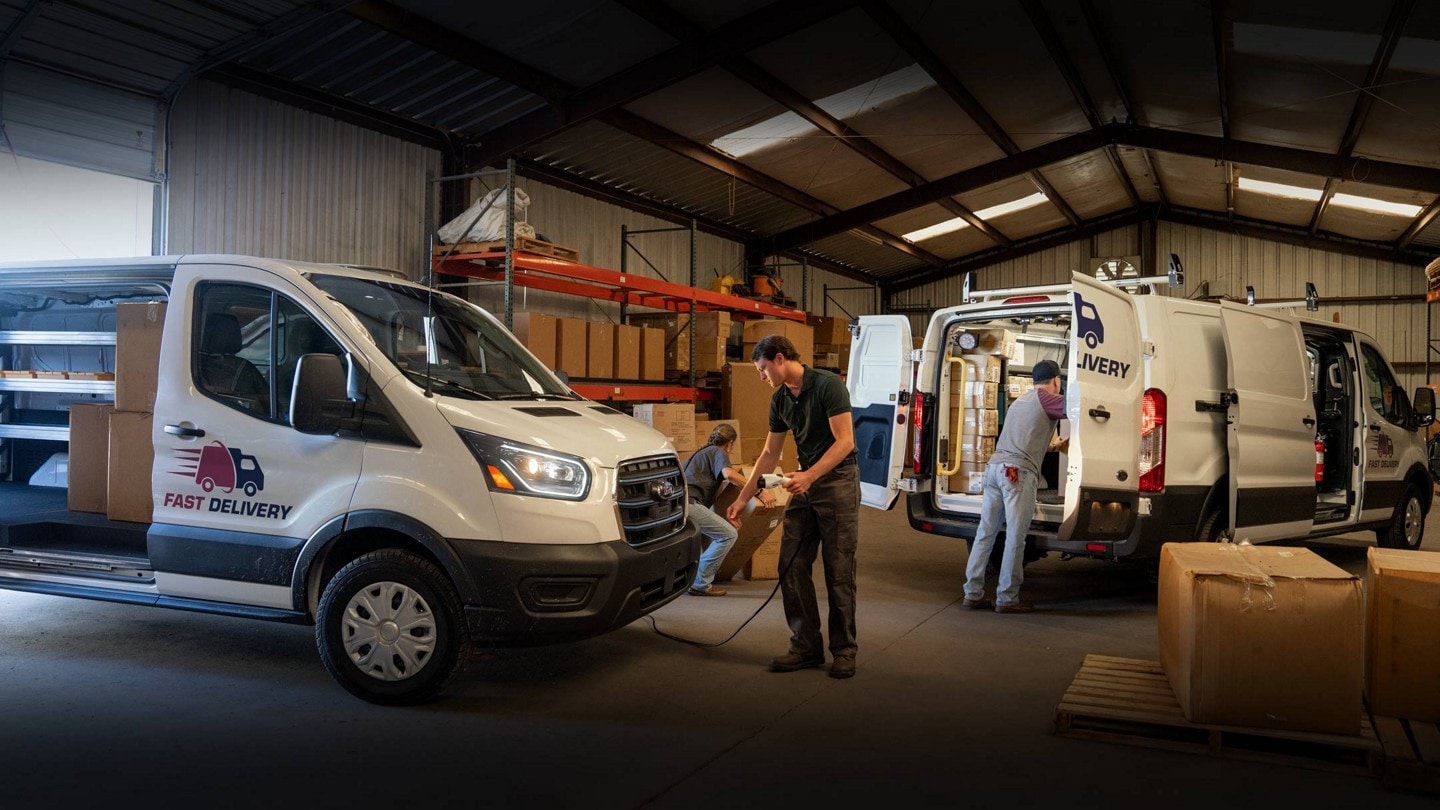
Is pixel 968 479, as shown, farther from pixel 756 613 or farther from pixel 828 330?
pixel 828 330

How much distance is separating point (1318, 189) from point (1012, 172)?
5.65 metres

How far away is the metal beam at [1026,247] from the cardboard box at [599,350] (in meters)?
16.1

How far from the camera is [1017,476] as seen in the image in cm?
669

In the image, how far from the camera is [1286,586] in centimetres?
392

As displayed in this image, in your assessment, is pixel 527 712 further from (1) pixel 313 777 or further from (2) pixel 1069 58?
(2) pixel 1069 58

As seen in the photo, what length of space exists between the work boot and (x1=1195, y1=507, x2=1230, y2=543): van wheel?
10.2 ft

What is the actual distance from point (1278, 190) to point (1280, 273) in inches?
173

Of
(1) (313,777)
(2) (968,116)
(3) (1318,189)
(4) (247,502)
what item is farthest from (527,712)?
(3) (1318,189)

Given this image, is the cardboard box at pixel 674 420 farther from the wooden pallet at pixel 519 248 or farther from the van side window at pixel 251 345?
the van side window at pixel 251 345

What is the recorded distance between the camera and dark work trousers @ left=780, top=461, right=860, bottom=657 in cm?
525

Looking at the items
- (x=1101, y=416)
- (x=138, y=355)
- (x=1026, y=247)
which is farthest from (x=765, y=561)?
(x=1026, y=247)

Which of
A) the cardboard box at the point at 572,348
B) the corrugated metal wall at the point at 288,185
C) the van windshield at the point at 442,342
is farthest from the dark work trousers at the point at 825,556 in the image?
the corrugated metal wall at the point at 288,185

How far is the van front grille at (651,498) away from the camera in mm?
4734

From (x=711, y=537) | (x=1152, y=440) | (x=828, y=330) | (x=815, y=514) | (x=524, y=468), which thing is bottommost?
(x=711, y=537)
